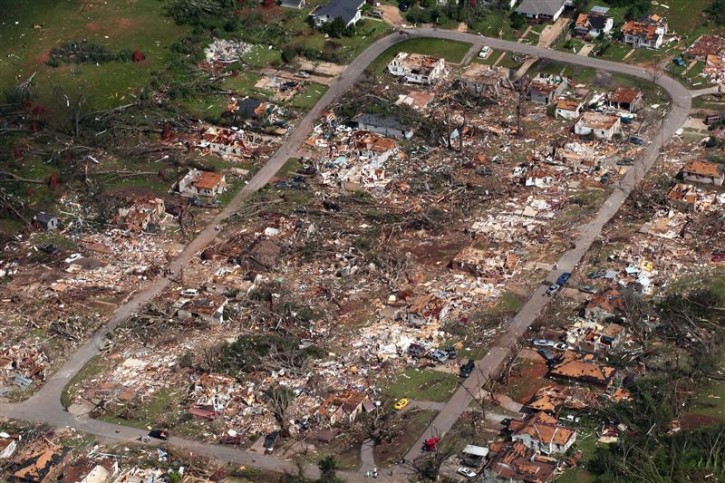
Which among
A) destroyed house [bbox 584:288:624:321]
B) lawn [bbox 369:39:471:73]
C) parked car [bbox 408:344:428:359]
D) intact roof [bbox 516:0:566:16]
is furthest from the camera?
intact roof [bbox 516:0:566:16]

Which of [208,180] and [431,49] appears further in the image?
[431,49]

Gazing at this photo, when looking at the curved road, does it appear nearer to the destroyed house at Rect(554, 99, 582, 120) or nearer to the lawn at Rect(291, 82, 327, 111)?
the lawn at Rect(291, 82, 327, 111)

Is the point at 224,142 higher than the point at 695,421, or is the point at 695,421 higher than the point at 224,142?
the point at 695,421

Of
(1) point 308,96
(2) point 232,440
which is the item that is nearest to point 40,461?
(2) point 232,440

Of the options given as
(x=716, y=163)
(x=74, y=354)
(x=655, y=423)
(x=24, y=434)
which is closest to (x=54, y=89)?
(x=74, y=354)

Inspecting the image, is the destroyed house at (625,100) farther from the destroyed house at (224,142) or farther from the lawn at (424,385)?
the lawn at (424,385)

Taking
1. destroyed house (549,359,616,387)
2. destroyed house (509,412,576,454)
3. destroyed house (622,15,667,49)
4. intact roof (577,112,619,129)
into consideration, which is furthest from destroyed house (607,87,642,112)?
destroyed house (509,412,576,454)

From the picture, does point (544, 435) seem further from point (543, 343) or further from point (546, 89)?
point (546, 89)

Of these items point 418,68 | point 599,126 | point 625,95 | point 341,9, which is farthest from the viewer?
point 341,9
